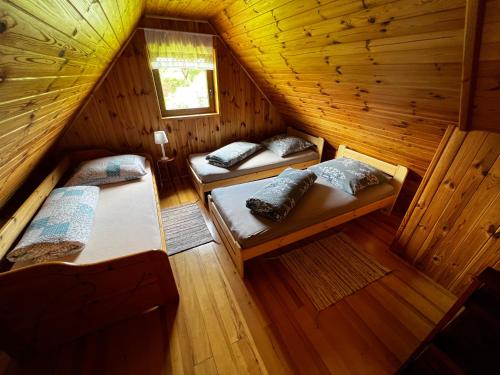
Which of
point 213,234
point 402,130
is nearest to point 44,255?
point 213,234

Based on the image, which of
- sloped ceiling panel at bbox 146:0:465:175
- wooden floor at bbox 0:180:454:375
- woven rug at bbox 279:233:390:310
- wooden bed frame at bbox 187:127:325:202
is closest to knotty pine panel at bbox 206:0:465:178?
sloped ceiling panel at bbox 146:0:465:175

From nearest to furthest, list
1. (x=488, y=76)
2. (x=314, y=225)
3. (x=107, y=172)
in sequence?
1. (x=488, y=76)
2. (x=314, y=225)
3. (x=107, y=172)

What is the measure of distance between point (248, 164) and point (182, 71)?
1.54 metres

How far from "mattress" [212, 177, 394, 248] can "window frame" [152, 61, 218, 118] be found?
5.03 ft

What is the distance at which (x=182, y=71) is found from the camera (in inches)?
109

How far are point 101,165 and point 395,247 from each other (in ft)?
10.2

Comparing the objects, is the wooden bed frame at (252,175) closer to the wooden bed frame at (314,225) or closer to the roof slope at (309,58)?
the wooden bed frame at (314,225)

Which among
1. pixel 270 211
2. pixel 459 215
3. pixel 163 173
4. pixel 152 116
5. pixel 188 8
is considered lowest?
pixel 163 173

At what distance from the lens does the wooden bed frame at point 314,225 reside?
1623 mm

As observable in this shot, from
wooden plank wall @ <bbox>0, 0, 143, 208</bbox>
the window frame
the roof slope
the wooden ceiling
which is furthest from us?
the window frame

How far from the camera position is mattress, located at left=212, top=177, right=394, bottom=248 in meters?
1.60

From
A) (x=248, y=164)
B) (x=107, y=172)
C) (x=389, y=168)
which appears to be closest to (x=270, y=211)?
(x=248, y=164)

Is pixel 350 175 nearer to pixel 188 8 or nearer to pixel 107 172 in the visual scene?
pixel 188 8

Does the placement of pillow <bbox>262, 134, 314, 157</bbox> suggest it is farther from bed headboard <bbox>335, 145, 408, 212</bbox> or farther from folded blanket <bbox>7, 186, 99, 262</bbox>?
folded blanket <bbox>7, 186, 99, 262</bbox>
